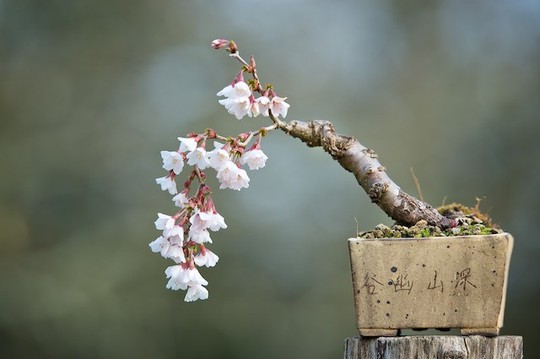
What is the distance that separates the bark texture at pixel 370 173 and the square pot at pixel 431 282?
169 millimetres

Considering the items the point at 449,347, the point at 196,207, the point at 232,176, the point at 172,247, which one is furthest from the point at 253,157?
the point at 449,347

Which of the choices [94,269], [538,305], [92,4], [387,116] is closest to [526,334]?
[538,305]

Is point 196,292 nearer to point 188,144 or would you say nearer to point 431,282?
point 188,144

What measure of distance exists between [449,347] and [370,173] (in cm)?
49

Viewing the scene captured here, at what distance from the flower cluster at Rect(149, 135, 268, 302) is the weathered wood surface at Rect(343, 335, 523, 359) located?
0.45m

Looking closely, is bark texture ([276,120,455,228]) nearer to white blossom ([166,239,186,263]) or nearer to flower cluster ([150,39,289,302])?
flower cluster ([150,39,289,302])

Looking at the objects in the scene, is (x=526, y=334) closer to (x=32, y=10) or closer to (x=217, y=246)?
(x=217, y=246)

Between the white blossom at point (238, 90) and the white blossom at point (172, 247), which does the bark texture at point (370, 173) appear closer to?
the white blossom at point (238, 90)

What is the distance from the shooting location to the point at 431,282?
1.65 meters

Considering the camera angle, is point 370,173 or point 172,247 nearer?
point 172,247

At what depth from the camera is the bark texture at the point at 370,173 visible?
184cm

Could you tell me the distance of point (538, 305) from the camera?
439cm

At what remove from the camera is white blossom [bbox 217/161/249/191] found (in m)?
1.64

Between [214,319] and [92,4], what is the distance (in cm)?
237
